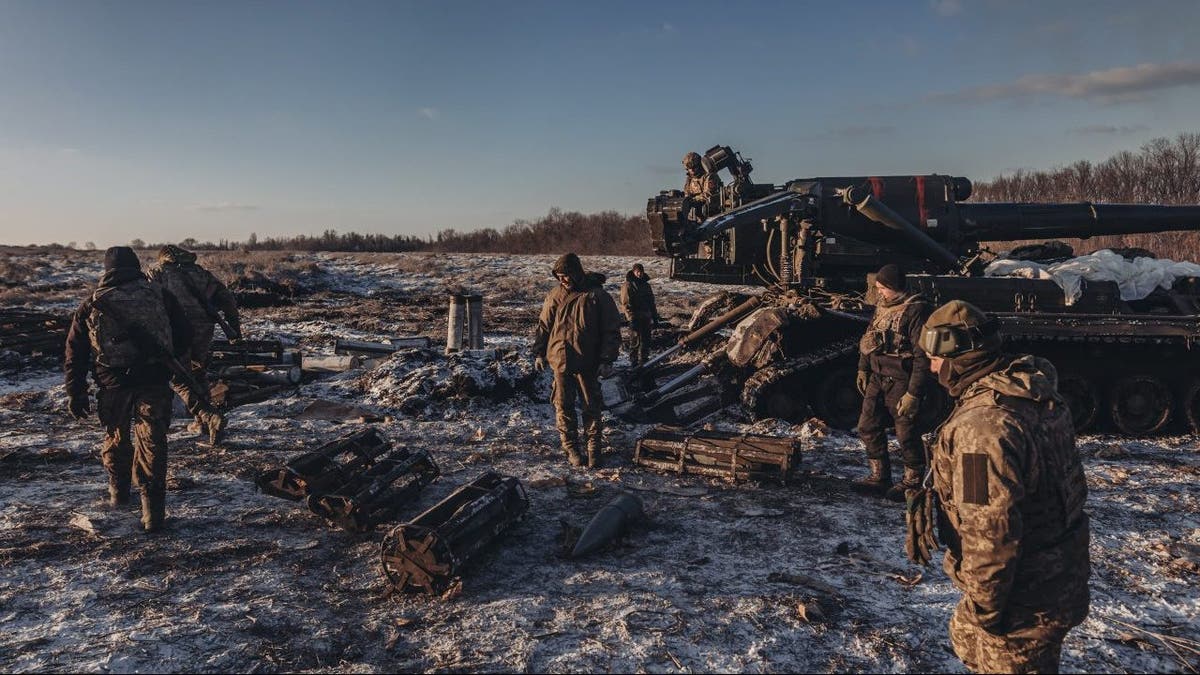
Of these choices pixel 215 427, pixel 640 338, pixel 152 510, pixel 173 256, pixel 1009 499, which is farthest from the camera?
pixel 640 338

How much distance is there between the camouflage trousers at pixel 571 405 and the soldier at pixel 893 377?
2.58 meters

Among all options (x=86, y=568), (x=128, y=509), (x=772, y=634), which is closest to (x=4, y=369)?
(x=128, y=509)

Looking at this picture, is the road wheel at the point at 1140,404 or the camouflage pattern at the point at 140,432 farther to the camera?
the road wheel at the point at 1140,404

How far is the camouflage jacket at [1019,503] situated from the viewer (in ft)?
8.86

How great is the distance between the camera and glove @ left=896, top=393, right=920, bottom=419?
6051mm

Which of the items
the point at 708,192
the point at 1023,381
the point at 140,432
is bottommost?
the point at 140,432

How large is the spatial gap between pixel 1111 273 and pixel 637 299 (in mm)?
6546

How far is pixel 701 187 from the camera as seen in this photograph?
11867 millimetres

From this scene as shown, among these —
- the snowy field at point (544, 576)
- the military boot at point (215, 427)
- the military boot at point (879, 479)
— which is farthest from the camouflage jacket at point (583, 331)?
the military boot at point (215, 427)

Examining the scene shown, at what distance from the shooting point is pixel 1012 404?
109 inches

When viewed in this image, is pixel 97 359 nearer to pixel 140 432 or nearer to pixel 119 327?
pixel 119 327

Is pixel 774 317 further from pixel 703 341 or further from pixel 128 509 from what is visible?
pixel 128 509

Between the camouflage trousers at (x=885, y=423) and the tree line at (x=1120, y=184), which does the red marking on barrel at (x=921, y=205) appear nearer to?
the camouflage trousers at (x=885, y=423)

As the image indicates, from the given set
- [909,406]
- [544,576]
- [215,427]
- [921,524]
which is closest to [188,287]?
[215,427]
